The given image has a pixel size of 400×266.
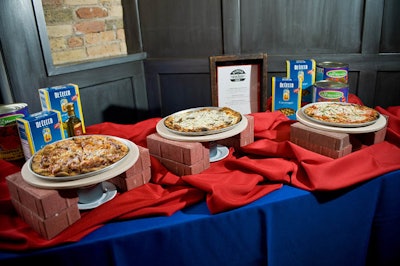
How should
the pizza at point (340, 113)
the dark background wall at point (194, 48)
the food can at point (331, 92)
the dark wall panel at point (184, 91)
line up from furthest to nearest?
the dark wall panel at point (184, 91) → the dark background wall at point (194, 48) → the food can at point (331, 92) → the pizza at point (340, 113)

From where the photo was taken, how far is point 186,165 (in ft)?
3.39

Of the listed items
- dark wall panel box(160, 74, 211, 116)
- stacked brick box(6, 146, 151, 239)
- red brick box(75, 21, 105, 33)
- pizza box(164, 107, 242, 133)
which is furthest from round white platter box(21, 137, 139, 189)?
dark wall panel box(160, 74, 211, 116)

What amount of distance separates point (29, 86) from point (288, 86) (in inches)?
52.5

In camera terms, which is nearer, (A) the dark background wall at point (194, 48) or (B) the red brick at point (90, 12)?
(A) the dark background wall at point (194, 48)

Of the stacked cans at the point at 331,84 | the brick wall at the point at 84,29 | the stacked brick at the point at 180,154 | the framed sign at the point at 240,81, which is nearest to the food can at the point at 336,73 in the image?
the stacked cans at the point at 331,84

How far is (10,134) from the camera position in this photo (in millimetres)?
1183

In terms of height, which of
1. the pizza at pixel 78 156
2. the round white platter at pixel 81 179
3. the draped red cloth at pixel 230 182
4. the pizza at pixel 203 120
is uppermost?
the pizza at pixel 203 120

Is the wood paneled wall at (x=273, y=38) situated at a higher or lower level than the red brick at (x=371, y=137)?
higher

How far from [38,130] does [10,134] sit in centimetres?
13

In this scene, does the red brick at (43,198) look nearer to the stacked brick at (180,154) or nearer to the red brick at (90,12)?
the stacked brick at (180,154)

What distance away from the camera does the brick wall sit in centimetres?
190

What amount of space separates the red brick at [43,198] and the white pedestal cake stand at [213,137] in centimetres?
37

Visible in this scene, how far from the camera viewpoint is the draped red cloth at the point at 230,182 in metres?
0.85

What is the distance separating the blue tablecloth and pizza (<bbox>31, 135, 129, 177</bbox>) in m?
0.18
